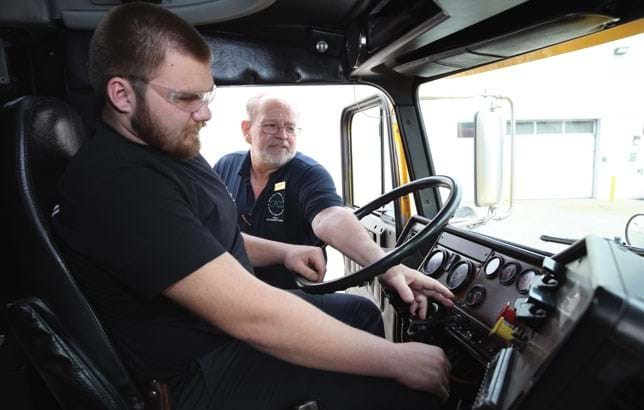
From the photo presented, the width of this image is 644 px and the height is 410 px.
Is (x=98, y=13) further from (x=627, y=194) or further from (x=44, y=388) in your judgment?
(x=627, y=194)

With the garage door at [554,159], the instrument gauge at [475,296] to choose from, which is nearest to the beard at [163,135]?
the instrument gauge at [475,296]

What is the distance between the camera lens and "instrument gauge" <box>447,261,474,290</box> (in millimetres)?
1669

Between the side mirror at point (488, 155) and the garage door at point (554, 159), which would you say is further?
the garage door at point (554, 159)

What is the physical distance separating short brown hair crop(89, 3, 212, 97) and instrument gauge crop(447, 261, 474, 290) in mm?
1172

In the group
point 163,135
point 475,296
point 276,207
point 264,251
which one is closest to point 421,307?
point 475,296

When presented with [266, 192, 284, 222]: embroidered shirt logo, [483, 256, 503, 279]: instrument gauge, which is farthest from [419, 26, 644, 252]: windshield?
[266, 192, 284, 222]: embroidered shirt logo

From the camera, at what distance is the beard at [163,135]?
1.19m

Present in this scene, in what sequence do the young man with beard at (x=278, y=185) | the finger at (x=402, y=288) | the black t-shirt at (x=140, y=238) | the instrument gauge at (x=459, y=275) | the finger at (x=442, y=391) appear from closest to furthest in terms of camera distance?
the black t-shirt at (x=140, y=238)
the finger at (x=442, y=391)
the finger at (x=402, y=288)
the instrument gauge at (x=459, y=275)
the young man with beard at (x=278, y=185)

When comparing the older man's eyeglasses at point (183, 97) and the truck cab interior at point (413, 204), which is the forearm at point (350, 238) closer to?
the truck cab interior at point (413, 204)

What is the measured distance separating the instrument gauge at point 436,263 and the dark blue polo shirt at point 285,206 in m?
0.61

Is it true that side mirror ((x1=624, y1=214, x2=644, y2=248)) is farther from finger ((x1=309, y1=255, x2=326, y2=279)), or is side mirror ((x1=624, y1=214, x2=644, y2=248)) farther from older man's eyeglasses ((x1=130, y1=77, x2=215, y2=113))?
older man's eyeglasses ((x1=130, y1=77, x2=215, y2=113))

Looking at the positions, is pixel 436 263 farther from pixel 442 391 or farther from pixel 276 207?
pixel 276 207

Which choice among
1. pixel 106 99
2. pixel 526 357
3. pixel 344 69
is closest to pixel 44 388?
pixel 106 99

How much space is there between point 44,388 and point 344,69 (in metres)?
1.83
